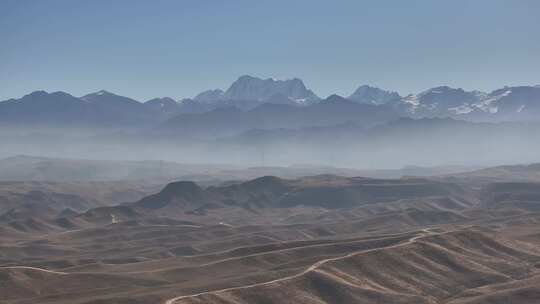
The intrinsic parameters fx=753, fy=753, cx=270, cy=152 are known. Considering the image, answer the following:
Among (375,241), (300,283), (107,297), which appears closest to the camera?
(107,297)

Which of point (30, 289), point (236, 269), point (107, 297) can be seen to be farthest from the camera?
point (236, 269)

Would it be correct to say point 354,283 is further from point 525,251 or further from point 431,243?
point 525,251

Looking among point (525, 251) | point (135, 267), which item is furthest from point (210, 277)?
point (525, 251)

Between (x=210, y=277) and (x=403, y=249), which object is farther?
(x=403, y=249)

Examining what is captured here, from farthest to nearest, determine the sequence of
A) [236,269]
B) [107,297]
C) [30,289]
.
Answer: [236,269] < [30,289] < [107,297]

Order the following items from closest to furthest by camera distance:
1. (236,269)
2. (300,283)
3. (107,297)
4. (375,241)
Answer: (107,297) → (300,283) → (236,269) → (375,241)

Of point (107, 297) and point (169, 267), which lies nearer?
point (107, 297)

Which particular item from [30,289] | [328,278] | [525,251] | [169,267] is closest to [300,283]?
[328,278]

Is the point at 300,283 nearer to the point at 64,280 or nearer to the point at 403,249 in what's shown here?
the point at 403,249
